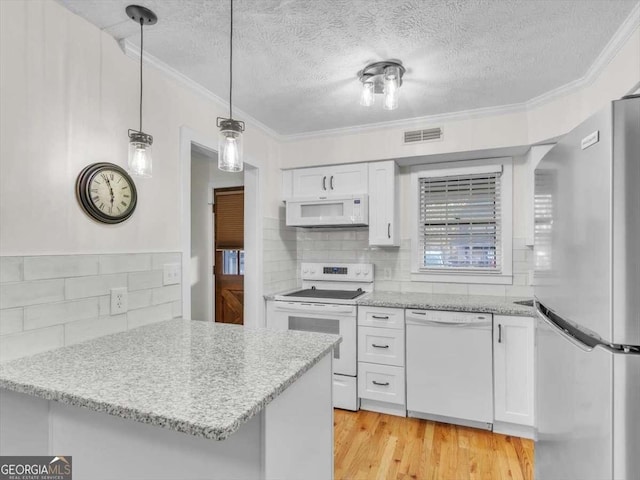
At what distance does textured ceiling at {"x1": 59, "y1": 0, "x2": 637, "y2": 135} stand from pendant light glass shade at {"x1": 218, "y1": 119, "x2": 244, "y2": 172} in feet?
2.17

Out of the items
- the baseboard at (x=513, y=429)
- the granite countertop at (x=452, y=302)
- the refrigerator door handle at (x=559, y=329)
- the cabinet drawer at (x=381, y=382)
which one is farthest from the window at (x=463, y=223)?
the refrigerator door handle at (x=559, y=329)

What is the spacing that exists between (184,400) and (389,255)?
Result: 8.57 feet

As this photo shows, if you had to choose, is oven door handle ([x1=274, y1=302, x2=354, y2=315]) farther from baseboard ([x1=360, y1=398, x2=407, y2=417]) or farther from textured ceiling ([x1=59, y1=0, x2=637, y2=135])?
textured ceiling ([x1=59, y1=0, x2=637, y2=135])

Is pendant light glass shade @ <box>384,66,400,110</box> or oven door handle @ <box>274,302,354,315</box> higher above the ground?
pendant light glass shade @ <box>384,66,400,110</box>

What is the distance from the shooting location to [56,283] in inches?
58.2

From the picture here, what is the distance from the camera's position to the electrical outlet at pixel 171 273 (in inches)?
79.3

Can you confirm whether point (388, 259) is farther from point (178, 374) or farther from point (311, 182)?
point (178, 374)

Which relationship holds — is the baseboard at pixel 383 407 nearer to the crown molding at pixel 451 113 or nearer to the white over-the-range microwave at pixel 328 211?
the white over-the-range microwave at pixel 328 211

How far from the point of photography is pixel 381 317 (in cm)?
272

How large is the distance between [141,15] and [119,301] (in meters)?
1.34

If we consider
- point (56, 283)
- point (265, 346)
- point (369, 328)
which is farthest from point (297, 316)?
point (56, 283)

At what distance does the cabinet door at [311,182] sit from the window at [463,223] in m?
0.83

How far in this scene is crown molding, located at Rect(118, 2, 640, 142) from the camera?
1.76 meters

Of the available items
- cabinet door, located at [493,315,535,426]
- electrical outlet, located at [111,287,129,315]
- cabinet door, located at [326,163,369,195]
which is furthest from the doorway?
cabinet door, located at [493,315,535,426]
